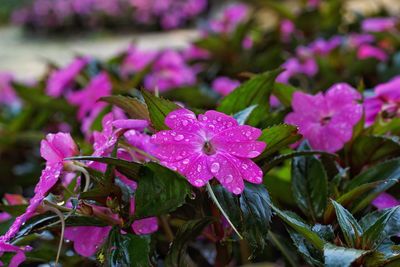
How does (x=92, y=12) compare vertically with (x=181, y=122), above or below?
below

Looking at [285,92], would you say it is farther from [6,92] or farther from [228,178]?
[6,92]

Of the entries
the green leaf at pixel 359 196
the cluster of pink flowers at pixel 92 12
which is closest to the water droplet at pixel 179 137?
the green leaf at pixel 359 196

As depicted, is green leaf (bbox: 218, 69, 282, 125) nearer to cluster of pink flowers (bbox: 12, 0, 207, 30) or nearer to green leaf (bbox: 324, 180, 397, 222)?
green leaf (bbox: 324, 180, 397, 222)

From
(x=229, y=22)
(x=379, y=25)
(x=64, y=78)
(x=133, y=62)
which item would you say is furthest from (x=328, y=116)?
(x=229, y=22)

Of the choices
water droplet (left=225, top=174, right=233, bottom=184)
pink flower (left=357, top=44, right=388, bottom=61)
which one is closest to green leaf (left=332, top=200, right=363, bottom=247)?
water droplet (left=225, top=174, right=233, bottom=184)

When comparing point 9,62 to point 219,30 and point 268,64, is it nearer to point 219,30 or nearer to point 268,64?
point 219,30

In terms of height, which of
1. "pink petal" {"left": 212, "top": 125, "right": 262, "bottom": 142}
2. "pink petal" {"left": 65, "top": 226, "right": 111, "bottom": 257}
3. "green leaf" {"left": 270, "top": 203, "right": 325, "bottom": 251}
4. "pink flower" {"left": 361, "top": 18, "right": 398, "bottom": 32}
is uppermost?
"pink petal" {"left": 212, "top": 125, "right": 262, "bottom": 142}

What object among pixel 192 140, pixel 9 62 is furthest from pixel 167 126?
pixel 9 62
